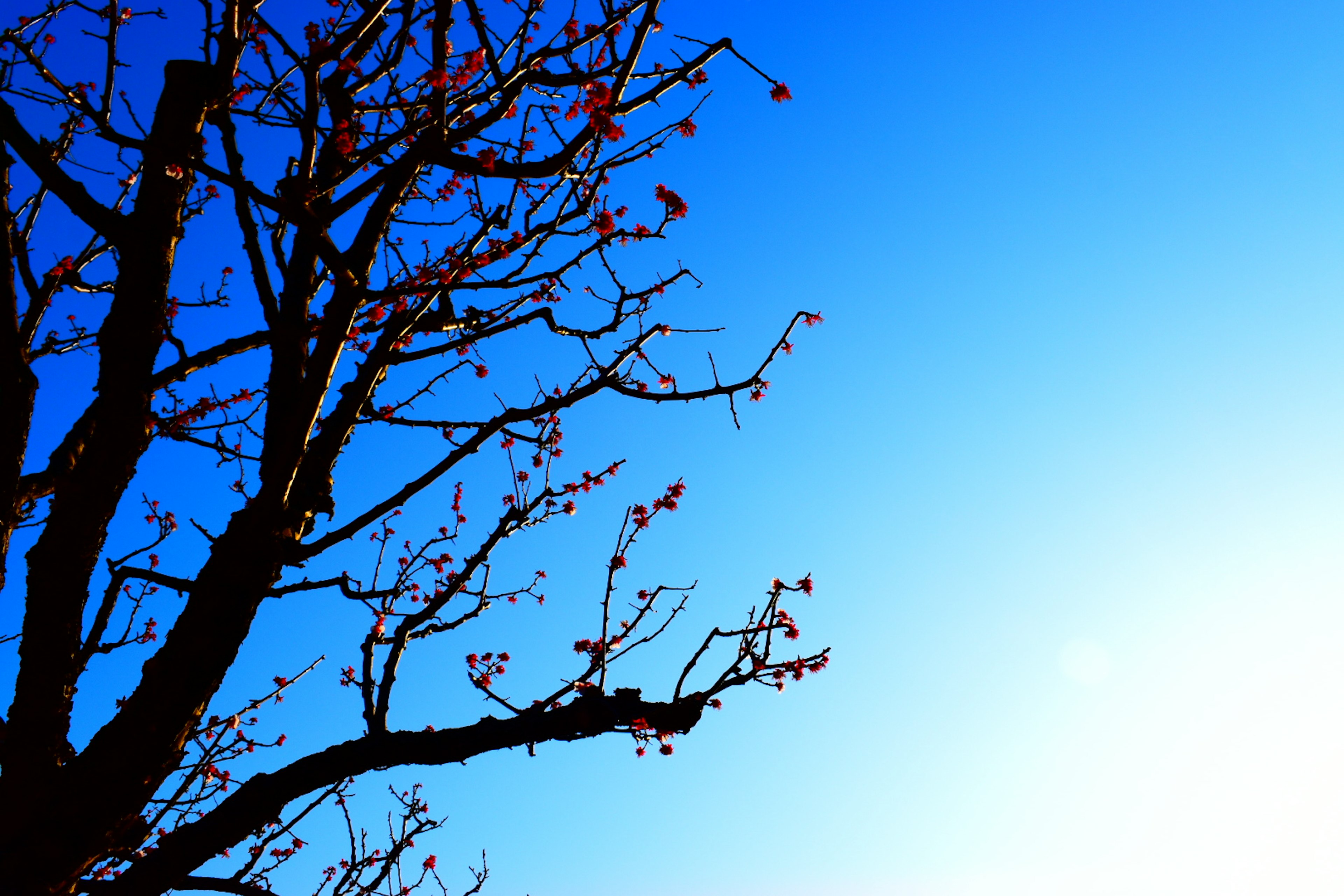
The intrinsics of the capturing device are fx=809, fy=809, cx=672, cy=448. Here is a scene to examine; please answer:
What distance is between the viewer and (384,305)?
6.08 m

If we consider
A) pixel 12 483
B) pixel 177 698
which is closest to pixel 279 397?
pixel 12 483

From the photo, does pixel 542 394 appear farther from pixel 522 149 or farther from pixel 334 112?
pixel 334 112

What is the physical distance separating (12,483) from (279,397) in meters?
1.35

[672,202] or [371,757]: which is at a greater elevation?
[672,202]

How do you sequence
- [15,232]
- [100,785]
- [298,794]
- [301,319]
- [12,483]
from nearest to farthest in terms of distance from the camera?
[100,785]
[298,794]
[12,483]
[301,319]
[15,232]

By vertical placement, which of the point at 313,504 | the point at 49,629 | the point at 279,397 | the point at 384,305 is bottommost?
the point at 49,629

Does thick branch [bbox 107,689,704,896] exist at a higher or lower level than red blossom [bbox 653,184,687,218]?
lower

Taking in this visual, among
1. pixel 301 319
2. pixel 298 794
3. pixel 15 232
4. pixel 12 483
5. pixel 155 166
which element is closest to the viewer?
pixel 298 794

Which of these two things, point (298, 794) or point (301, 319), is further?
point (301, 319)

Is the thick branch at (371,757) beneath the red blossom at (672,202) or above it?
beneath

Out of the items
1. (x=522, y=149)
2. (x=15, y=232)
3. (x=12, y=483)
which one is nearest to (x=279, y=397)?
(x=12, y=483)

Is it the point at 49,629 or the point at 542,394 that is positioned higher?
the point at 542,394

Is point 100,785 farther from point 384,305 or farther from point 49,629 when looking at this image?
point 384,305

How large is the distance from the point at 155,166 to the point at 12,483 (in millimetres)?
1865
